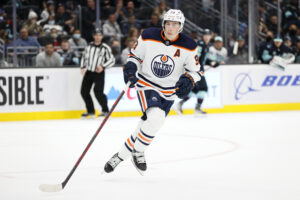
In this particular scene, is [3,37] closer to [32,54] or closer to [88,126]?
[32,54]

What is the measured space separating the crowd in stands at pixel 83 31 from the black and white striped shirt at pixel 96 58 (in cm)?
54

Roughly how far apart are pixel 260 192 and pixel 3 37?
22.6ft

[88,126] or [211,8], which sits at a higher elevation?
[211,8]

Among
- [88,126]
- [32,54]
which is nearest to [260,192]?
[88,126]

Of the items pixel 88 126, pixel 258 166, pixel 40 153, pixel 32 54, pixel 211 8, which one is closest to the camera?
pixel 258 166

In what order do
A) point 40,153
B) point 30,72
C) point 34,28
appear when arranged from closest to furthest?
A: point 40,153 < point 30,72 < point 34,28

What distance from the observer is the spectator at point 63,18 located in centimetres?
1062

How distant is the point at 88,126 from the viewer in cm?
799

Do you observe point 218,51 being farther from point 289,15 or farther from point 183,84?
point 183,84

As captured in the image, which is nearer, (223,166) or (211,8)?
(223,166)

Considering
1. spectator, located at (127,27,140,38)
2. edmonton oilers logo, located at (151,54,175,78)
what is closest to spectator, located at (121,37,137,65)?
spectator, located at (127,27,140,38)

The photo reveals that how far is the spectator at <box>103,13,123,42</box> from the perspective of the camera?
10.6 metres

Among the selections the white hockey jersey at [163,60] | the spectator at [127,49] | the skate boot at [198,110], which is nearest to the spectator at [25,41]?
the spectator at [127,49]

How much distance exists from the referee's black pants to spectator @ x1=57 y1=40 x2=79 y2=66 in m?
0.80
